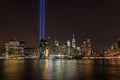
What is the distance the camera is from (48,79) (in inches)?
2079

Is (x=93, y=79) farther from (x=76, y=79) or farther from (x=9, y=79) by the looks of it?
(x=9, y=79)

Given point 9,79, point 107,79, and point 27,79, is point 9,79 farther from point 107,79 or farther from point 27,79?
point 107,79

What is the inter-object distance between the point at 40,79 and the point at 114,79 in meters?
12.3

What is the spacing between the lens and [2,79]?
52.4 metres

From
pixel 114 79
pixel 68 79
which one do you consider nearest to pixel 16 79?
pixel 68 79

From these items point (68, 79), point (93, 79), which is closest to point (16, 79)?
point (68, 79)

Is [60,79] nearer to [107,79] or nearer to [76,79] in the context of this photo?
[76,79]

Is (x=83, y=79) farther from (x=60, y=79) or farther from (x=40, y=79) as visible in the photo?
(x=40, y=79)

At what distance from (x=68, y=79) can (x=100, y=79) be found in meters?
5.34

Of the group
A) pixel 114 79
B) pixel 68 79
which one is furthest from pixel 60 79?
pixel 114 79

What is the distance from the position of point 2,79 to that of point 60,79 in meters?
9.65

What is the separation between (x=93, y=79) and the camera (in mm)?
52219

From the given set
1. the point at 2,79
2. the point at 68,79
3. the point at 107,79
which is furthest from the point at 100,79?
the point at 2,79

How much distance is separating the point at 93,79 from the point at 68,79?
415 cm
